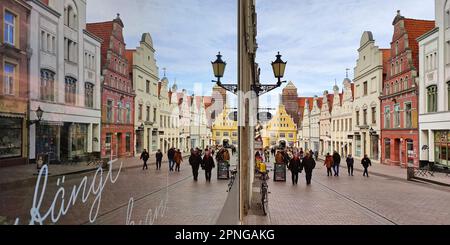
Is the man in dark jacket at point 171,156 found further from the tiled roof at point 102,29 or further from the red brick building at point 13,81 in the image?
the red brick building at point 13,81

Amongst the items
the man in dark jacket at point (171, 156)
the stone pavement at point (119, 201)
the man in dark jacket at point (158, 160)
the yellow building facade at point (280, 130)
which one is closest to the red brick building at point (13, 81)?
the stone pavement at point (119, 201)

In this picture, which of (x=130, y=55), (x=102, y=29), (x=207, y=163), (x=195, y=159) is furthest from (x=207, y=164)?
(x=102, y=29)

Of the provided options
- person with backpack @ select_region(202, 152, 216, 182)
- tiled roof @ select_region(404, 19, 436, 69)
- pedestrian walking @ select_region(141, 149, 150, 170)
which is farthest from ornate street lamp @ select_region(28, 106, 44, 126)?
tiled roof @ select_region(404, 19, 436, 69)

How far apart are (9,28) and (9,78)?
0.15 m

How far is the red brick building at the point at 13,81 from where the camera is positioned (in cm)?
91

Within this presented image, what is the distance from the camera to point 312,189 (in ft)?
44.0

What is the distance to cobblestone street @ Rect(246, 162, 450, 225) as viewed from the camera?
25.7 feet

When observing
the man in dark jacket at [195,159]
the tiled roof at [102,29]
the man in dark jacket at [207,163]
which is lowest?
the man in dark jacket at [207,163]

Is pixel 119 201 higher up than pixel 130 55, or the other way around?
pixel 130 55

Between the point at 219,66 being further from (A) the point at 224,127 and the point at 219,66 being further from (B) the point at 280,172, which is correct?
(B) the point at 280,172

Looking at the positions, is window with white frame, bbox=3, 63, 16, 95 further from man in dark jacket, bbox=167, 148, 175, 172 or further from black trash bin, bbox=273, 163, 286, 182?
black trash bin, bbox=273, 163, 286, 182

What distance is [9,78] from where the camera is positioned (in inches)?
36.3

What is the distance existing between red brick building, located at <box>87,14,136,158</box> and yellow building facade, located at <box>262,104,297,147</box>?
6597 centimetres

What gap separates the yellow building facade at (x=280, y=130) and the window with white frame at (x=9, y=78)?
66889 mm
